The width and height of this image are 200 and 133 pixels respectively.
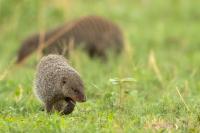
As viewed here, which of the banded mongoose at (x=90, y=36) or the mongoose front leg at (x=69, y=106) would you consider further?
the banded mongoose at (x=90, y=36)

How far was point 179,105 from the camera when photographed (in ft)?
18.5

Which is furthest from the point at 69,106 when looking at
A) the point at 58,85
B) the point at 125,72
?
the point at 125,72

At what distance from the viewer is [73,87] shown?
5219mm

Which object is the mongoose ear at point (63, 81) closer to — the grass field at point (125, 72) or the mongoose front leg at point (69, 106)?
the mongoose front leg at point (69, 106)

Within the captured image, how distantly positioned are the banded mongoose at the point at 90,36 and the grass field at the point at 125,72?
0.29m

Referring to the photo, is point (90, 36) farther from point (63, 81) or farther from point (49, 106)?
point (63, 81)

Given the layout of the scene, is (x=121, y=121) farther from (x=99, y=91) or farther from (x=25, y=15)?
(x=25, y=15)

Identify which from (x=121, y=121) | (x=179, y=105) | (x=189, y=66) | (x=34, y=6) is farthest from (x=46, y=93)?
(x=34, y=6)

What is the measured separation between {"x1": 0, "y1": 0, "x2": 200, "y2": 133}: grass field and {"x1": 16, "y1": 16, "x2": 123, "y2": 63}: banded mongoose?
11.3 inches

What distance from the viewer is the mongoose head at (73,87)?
17.0 feet

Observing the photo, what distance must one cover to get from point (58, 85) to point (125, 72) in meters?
2.20

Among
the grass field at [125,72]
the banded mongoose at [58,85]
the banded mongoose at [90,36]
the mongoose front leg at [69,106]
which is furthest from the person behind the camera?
the banded mongoose at [90,36]

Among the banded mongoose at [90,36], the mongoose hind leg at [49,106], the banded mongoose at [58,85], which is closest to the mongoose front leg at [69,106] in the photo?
the banded mongoose at [58,85]

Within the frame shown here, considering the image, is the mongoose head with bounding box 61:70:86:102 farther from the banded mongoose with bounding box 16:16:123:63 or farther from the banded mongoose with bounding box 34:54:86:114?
the banded mongoose with bounding box 16:16:123:63
